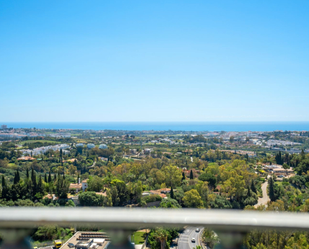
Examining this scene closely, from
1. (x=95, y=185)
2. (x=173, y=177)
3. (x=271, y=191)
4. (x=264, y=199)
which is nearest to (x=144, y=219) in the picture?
(x=95, y=185)

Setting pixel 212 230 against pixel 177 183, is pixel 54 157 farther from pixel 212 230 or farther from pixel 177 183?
pixel 212 230

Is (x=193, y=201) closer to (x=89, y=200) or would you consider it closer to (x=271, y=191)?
(x=89, y=200)

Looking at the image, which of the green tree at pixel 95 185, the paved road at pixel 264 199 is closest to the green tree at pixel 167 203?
the green tree at pixel 95 185

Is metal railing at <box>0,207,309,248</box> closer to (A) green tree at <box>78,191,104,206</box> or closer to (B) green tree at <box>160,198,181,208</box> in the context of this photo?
(B) green tree at <box>160,198,181,208</box>

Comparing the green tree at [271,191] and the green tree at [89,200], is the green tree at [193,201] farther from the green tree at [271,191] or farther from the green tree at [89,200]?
the green tree at [271,191]

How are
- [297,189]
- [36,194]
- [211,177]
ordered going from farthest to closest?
[211,177]
[297,189]
[36,194]

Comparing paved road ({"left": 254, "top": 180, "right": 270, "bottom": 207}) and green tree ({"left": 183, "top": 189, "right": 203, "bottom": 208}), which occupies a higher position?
green tree ({"left": 183, "top": 189, "right": 203, "bottom": 208})

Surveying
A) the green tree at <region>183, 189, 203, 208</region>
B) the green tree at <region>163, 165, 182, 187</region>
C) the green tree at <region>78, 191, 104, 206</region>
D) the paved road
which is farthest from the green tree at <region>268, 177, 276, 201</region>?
the green tree at <region>78, 191, 104, 206</region>

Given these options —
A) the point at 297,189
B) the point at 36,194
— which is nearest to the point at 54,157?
the point at 36,194
